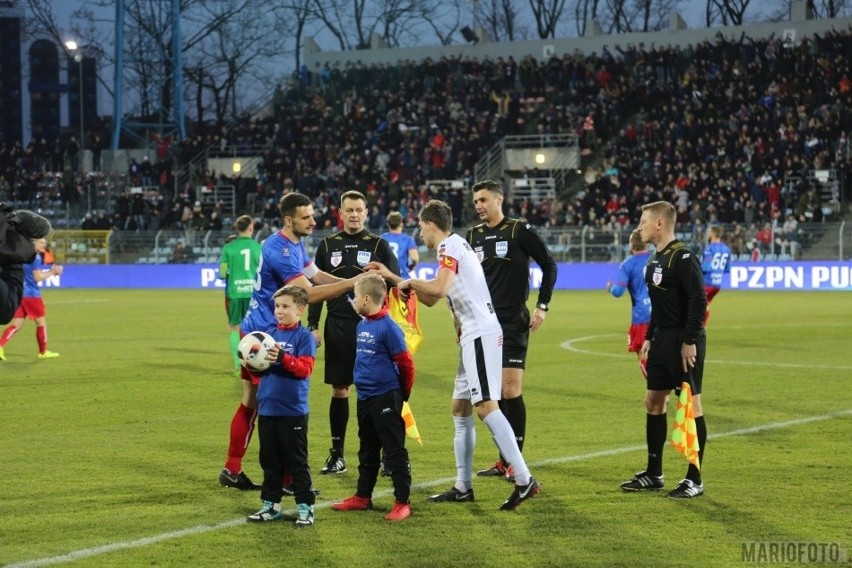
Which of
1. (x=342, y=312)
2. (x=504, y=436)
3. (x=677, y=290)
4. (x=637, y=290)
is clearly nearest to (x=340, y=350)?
(x=342, y=312)

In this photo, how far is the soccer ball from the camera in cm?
762

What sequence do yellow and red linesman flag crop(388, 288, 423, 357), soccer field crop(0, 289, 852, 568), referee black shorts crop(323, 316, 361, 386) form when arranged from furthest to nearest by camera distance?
yellow and red linesman flag crop(388, 288, 423, 357) → referee black shorts crop(323, 316, 361, 386) → soccer field crop(0, 289, 852, 568)

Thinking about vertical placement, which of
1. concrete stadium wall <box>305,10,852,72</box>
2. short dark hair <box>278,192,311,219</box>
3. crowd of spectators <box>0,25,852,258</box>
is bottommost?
short dark hair <box>278,192,311,219</box>

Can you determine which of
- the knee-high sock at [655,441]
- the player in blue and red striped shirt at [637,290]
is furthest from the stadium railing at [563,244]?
the knee-high sock at [655,441]

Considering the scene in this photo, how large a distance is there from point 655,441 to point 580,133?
4031 cm

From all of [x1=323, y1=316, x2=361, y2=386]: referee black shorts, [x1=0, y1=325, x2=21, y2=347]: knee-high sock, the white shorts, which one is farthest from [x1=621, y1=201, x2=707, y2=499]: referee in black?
[x1=0, y1=325, x2=21, y2=347]: knee-high sock

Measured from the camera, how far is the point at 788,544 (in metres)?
7.05

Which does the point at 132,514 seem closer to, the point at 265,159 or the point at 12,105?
the point at 265,159

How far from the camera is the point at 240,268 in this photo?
16.2m

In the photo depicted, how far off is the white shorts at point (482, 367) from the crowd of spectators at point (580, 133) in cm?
3009

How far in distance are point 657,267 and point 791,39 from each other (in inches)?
1672

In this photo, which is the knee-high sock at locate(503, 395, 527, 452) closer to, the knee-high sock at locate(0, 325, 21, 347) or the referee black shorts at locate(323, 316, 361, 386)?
the referee black shorts at locate(323, 316, 361, 386)

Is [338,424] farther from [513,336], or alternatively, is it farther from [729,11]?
[729,11]

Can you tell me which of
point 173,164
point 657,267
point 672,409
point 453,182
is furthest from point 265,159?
point 657,267
